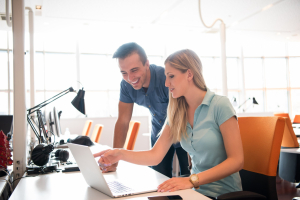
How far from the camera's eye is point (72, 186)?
3.76 ft

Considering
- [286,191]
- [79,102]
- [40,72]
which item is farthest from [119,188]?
[40,72]

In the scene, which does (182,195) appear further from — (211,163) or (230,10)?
(230,10)

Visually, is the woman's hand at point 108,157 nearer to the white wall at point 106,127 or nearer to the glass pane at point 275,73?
the white wall at point 106,127

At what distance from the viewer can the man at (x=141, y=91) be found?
5.34ft

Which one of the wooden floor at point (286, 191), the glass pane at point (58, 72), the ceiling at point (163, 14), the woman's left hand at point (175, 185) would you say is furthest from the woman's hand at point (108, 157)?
the glass pane at point (58, 72)

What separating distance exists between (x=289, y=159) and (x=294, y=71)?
377 inches

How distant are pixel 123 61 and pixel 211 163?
0.82 metres

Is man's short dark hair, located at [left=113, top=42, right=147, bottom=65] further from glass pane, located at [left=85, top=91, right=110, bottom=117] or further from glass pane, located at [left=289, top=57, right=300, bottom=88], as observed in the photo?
glass pane, located at [left=289, top=57, right=300, bottom=88]

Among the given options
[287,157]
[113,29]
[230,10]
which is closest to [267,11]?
[230,10]

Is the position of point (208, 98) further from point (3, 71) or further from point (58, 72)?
point (3, 71)

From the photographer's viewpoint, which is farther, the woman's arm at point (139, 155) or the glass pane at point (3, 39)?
the glass pane at point (3, 39)

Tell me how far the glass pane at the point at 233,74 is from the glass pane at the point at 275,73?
1291 mm

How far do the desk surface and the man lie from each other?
18.6 inches

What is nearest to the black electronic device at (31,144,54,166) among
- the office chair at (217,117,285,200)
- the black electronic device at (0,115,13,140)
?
the office chair at (217,117,285,200)
